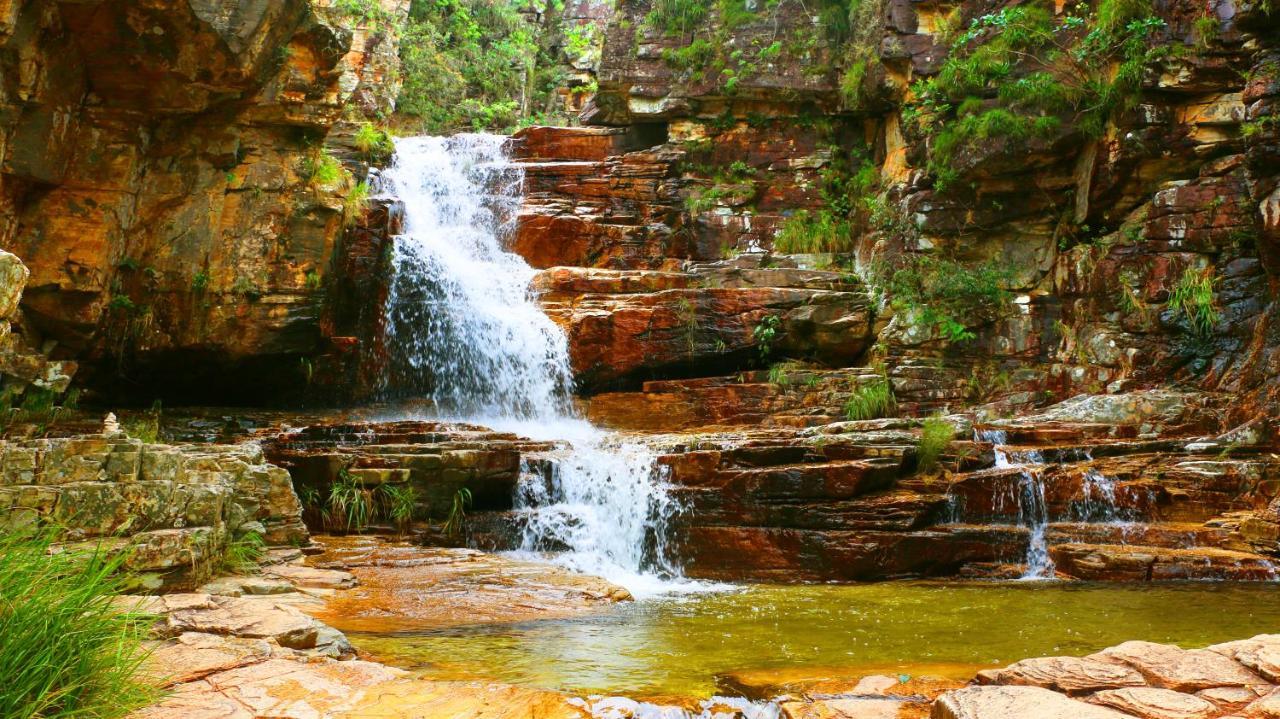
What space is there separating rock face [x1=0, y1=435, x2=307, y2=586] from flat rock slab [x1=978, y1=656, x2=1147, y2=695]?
173 inches

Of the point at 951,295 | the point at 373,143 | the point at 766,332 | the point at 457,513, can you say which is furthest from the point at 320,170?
the point at 951,295

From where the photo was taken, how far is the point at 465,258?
15.6 meters

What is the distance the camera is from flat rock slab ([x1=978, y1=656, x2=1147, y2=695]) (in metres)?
3.18

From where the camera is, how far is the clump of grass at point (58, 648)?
8.89 feet

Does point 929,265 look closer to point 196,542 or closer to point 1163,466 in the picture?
point 1163,466

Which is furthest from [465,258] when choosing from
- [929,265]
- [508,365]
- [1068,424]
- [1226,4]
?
[1226,4]

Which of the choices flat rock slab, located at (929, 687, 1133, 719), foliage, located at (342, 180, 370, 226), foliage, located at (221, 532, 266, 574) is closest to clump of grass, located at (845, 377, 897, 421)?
foliage, located at (342, 180, 370, 226)

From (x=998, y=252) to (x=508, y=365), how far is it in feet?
27.9

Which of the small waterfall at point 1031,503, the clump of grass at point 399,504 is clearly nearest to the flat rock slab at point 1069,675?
the small waterfall at point 1031,503

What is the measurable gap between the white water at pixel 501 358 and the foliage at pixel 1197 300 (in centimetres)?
790

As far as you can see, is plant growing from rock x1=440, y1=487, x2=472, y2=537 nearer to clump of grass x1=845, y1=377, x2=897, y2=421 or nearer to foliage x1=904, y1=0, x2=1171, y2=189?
clump of grass x1=845, y1=377, x2=897, y2=421

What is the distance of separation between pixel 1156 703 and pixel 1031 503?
21.3 feet

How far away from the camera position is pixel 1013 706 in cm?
299

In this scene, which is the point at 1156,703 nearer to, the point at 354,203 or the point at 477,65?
the point at 354,203
